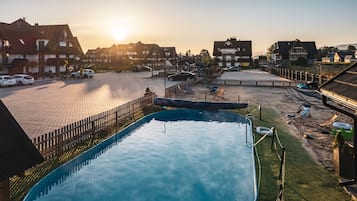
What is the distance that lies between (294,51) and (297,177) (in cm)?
7883

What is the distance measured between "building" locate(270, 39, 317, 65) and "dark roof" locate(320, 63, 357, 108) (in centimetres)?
7664

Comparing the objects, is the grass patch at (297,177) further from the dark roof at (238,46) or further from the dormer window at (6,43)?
the dark roof at (238,46)

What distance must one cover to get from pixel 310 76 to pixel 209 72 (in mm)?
15749

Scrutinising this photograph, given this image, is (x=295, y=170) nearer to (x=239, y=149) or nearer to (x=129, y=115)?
(x=239, y=149)

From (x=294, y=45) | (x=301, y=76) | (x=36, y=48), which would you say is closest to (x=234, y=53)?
(x=294, y=45)

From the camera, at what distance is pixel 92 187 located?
33.9ft

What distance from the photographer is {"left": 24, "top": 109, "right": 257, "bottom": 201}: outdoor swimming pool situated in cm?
986

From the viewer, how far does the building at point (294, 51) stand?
266 ft

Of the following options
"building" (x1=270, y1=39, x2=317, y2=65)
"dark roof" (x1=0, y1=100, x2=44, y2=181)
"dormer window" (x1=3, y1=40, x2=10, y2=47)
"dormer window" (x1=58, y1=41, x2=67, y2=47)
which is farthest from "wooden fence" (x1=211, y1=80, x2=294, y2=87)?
"building" (x1=270, y1=39, x2=317, y2=65)

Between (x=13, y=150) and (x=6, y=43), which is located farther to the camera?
(x=6, y=43)

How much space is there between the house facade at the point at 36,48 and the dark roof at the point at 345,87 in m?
46.8

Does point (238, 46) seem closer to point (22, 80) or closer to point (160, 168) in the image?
point (22, 80)

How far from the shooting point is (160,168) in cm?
1245

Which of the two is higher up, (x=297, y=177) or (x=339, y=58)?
(x=339, y=58)
